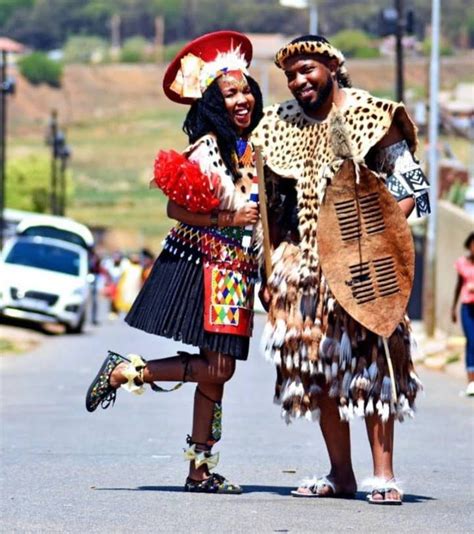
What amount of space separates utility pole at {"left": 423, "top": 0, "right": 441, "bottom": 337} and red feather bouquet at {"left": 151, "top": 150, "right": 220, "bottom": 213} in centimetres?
2053

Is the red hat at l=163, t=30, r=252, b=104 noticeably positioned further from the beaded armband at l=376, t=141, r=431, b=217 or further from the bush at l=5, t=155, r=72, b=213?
the bush at l=5, t=155, r=72, b=213

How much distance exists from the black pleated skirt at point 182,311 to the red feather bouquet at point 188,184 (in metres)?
0.31

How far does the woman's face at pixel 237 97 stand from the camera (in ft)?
28.3

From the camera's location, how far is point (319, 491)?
28.0 ft

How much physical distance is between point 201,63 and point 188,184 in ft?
2.01

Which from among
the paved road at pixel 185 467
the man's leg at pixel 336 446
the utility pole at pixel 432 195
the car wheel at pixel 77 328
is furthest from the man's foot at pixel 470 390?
the car wheel at pixel 77 328

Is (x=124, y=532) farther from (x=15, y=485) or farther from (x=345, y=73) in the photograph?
(x=345, y=73)

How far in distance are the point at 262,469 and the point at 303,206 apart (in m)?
2.02

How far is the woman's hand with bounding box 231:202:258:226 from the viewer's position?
8.41m

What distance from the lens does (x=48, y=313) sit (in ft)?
96.5

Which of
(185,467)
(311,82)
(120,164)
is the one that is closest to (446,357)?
(185,467)

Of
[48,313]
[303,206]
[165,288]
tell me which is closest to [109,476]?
[165,288]

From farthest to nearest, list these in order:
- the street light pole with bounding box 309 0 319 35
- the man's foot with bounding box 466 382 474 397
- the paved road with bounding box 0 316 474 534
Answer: the street light pole with bounding box 309 0 319 35 → the man's foot with bounding box 466 382 474 397 → the paved road with bounding box 0 316 474 534

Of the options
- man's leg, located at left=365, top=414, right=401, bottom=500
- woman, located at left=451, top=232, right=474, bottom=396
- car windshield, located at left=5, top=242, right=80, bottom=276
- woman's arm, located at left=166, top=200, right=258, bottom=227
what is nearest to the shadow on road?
man's leg, located at left=365, top=414, right=401, bottom=500
